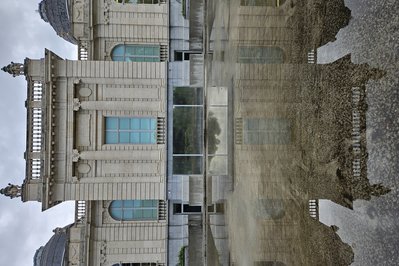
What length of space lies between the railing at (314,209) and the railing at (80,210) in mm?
17590

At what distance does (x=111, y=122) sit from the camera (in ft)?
62.1

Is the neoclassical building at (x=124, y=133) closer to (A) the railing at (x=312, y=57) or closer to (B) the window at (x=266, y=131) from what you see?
(B) the window at (x=266, y=131)

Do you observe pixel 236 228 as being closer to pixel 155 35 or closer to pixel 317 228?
pixel 317 228

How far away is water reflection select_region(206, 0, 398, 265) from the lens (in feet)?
9.34

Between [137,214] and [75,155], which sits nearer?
[75,155]

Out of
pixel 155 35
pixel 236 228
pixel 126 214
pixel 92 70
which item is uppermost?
pixel 155 35

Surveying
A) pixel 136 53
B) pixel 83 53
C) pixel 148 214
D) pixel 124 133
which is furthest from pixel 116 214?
pixel 83 53

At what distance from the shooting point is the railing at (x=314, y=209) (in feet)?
11.1

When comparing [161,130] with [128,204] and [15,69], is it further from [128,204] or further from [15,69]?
[15,69]

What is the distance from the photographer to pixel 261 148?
17.8 feet

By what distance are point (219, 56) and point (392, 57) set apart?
26.1 ft

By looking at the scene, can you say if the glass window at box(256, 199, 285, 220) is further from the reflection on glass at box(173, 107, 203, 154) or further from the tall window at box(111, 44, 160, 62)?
the tall window at box(111, 44, 160, 62)

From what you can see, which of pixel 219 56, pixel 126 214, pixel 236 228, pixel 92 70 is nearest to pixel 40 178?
pixel 126 214

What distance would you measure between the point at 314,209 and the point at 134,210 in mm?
16951
